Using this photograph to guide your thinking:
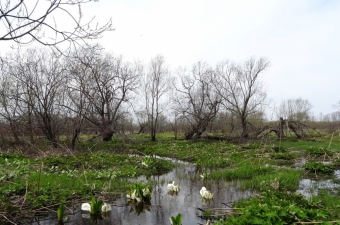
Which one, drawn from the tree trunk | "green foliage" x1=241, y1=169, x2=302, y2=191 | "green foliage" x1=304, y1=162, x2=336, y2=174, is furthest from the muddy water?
the tree trunk

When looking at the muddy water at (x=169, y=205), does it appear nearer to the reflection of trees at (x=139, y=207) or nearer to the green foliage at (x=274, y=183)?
the reflection of trees at (x=139, y=207)

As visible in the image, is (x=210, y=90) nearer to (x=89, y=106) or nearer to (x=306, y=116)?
(x=89, y=106)

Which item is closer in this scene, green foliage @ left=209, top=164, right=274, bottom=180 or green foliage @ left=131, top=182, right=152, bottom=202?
green foliage @ left=131, top=182, right=152, bottom=202

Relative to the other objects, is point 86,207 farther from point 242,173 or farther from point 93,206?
point 242,173

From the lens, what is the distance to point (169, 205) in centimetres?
723

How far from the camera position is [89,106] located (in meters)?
21.9

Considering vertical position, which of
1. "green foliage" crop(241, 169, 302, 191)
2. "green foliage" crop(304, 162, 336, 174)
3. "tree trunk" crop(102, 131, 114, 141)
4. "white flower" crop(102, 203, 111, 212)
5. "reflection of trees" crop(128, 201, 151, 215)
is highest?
"tree trunk" crop(102, 131, 114, 141)

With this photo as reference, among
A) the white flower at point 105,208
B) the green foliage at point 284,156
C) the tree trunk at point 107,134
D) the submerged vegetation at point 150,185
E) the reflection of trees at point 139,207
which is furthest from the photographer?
the tree trunk at point 107,134

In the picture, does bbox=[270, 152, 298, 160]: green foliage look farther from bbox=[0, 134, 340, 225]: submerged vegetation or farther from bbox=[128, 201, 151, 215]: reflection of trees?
bbox=[128, 201, 151, 215]: reflection of trees

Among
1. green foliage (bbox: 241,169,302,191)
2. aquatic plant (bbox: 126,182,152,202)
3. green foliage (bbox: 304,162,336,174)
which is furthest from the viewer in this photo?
green foliage (bbox: 304,162,336,174)

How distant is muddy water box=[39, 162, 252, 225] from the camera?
6.07 meters

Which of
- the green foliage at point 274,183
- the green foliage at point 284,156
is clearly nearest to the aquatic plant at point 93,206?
the green foliage at point 274,183

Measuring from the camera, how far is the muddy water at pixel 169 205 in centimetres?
607

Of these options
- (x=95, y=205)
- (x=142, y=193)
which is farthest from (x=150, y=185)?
(x=95, y=205)
